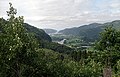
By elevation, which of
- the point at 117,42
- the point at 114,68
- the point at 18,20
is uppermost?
the point at 18,20

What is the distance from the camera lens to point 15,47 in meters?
23.5

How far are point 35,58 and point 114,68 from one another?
127 feet

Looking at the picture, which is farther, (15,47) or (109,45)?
(109,45)

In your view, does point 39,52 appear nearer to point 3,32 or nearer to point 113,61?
point 3,32

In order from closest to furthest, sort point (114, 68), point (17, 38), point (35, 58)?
point (17, 38) → point (35, 58) → point (114, 68)

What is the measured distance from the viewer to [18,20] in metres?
25.1

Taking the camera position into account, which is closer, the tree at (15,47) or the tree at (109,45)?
the tree at (15,47)

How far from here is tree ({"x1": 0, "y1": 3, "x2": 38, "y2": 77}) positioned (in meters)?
24.0

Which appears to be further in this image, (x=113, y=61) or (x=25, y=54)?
(x=113, y=61)

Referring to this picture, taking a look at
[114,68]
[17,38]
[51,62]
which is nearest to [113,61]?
[114,68]

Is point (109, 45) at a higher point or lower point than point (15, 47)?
lower

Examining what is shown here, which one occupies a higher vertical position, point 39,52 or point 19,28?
point 19,28

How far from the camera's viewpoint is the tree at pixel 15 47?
78.9 ft

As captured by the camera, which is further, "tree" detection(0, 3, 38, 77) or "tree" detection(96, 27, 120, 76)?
"tree" detection(96, 27, 120, 76)
